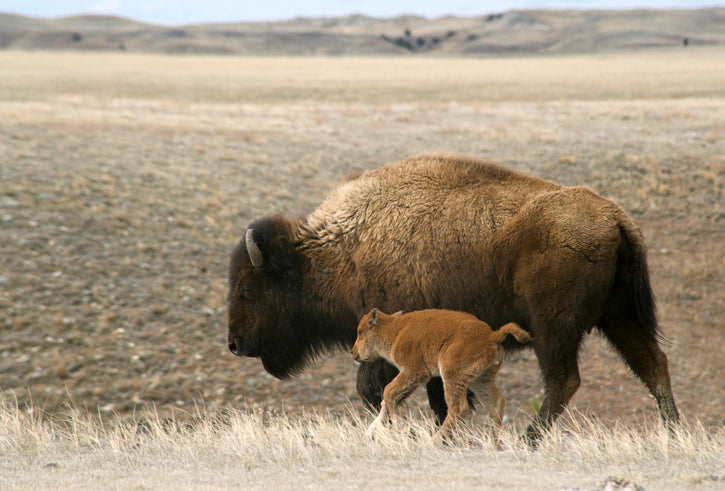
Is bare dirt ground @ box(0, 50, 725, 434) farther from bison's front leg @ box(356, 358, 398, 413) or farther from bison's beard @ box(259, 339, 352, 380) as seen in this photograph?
bison's front leg @ box(356, 358, 398, 413)

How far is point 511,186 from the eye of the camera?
5.41m

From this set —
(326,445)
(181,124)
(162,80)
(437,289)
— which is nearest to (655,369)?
(437,289)

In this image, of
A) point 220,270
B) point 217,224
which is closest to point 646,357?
point 220,270

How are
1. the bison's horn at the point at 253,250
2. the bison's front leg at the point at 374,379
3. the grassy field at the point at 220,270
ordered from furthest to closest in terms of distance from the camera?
1. the bison's horn at the point at 253,250
2. the bison's front leg at the point at 374,379
3. the grassy field at the point at 220,270

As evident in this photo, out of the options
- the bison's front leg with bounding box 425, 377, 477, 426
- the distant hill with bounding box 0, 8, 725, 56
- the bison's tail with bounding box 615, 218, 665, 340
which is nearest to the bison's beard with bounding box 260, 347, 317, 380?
the bison's front leg with bounding box 425, 377, 477, 426

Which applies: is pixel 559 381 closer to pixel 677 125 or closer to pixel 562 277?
pixel 562 277

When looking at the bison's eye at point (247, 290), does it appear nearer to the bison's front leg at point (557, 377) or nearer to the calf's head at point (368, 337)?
the calf's head at point (368, 337)

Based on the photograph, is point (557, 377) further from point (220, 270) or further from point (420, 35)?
point (420, 35)

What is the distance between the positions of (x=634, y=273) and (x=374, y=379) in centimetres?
197

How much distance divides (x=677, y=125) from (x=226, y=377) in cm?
1539

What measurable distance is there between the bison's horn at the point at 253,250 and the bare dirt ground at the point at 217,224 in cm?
270

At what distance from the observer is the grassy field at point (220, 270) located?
462 centimetres

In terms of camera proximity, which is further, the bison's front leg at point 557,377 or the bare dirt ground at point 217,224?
the bare dirt ground at point 217,224

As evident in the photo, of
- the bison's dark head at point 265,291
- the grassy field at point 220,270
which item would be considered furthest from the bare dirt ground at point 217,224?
the bison's dark head at point 265,291
